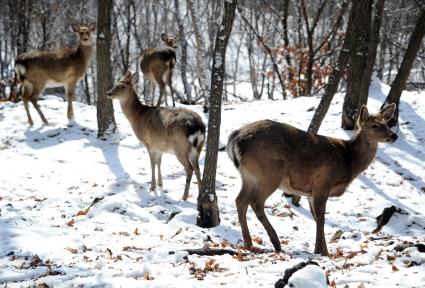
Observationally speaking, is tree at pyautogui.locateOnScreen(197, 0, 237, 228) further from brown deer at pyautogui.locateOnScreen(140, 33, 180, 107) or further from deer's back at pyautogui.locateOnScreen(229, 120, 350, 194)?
brown deer at pyautogui.locateOnScreen(140, 33, 180, 107)

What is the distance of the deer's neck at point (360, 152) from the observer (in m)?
7.34

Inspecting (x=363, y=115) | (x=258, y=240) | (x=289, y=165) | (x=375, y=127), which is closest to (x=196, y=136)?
(x=258, y=240)

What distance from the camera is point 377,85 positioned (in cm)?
1398

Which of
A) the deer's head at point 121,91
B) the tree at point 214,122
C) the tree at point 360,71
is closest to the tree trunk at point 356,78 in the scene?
the tree at point 360,71

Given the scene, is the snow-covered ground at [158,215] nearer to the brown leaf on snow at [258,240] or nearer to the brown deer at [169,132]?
the brown leaf on snow at [258,240]

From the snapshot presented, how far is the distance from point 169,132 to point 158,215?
190 centimetres

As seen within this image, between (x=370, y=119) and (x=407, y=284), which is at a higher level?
(x=370, y=119)

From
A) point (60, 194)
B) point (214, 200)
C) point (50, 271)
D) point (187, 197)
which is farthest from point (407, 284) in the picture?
point (60, 194)

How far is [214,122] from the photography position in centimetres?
764

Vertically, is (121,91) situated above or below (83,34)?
below

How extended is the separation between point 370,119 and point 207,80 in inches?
245

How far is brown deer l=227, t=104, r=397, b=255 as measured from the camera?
664cm

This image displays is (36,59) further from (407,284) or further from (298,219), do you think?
(407,284)

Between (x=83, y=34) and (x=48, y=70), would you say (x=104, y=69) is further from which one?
(x=83, y=34)
